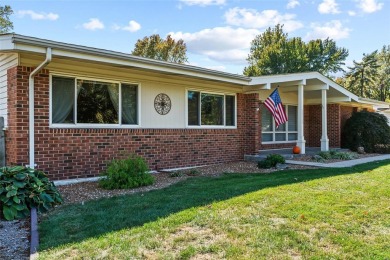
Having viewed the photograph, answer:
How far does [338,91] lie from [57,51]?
1140 cm

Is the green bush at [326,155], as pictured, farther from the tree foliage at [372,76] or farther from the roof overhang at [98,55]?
the tree foliage at [372,76]

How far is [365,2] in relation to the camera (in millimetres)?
10656

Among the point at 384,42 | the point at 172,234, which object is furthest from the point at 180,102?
the point at 384,42

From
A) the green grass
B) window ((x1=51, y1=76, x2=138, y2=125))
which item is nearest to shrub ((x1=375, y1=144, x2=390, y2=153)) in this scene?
the green grass

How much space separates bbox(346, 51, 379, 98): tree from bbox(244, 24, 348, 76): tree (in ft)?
6.76

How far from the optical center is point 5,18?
2862 centimetres

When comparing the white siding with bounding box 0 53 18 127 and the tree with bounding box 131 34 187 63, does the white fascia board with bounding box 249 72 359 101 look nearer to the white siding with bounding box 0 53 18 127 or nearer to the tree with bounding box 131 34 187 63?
the white siding with bounding box 0 53 18 127

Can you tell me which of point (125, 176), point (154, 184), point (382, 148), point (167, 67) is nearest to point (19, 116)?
point (125, 176)

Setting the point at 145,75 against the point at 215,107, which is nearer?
the point at 145,75

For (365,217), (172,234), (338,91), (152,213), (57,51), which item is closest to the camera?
(172,234)

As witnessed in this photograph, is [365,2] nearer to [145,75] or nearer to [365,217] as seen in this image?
[145,75]

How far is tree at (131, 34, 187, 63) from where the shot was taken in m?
34.4

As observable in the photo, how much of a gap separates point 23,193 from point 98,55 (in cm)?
310

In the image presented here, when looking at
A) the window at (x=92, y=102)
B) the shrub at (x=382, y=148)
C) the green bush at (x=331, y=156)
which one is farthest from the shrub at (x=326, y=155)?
the window at (x=92, y=102)
